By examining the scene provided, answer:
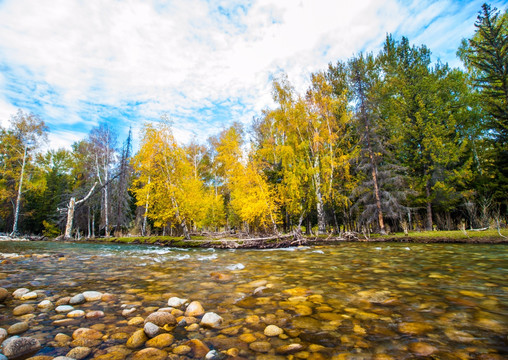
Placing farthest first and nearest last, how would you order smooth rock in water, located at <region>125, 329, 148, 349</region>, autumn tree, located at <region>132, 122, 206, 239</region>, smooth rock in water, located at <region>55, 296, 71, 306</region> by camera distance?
autumn tree, located at <region>132, 122, 206, 239</region> → smooth rock in water, located at <region>55, 296, 71, 306</region> → smooth rock in water, located at <region>125, 329, 148, 349</region>

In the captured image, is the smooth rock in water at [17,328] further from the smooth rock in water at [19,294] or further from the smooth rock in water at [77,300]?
the smooth rock in water at [19,294]

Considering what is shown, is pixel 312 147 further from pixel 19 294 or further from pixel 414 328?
pixel 19 294

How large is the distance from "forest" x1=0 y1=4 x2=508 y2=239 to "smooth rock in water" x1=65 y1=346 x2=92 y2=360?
12.4m

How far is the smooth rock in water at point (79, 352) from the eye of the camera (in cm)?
165

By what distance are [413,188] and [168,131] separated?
69.4ft

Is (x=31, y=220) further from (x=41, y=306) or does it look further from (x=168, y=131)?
(x=41, y=306)

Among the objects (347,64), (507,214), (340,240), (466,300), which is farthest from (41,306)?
(347,64)

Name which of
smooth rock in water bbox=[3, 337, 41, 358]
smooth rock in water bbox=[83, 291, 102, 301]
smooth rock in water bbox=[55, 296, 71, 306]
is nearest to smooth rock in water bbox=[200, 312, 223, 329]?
smooth rock in water bbox=[3, 337, 41, 358]

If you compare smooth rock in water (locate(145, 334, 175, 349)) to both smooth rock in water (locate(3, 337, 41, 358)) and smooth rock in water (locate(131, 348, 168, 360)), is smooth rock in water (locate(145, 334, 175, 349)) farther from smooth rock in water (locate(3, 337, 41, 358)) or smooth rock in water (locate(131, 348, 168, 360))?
smooth rock in water (locate(3, 337, 41, 358))

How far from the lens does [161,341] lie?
1.90 m

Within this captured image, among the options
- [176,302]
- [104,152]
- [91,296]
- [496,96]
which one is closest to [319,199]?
[496,96]

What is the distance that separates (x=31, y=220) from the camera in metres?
37.4

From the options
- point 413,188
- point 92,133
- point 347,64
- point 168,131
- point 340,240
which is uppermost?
point 347,64

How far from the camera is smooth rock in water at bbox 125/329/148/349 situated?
1.84m
